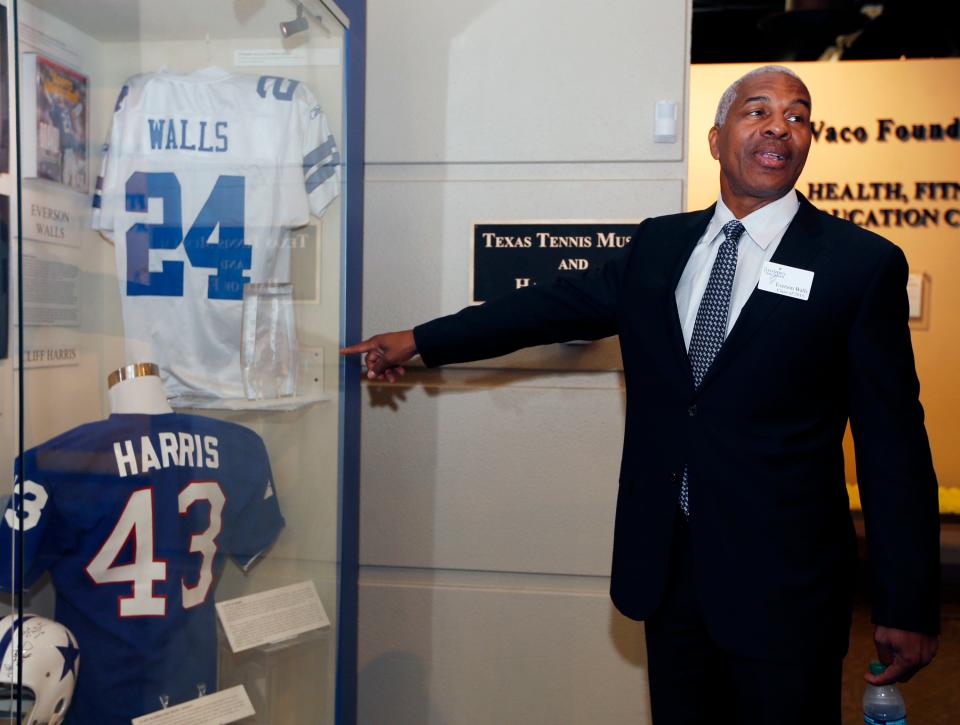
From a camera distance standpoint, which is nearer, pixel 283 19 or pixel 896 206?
pixel 283 19

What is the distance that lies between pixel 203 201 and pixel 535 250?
0.92m

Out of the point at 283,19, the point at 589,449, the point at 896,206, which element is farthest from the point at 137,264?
the point at 896,206

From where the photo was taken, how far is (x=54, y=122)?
1299mm

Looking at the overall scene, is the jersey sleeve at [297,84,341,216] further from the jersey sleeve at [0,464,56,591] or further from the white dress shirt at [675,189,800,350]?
the jersey sleeve at [0,464,56,591]

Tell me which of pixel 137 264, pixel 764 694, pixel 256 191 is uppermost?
pixel 256 191

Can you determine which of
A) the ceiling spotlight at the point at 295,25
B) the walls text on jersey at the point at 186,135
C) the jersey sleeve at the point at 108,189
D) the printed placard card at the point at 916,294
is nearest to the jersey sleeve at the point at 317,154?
the ceiling spotlight at the point at 295,25

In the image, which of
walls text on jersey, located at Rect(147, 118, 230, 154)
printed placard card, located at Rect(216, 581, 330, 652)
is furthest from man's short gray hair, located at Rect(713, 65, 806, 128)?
printed placard card, located at Rect(216, 581, 330, 652)

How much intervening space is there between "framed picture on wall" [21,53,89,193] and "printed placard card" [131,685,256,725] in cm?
93

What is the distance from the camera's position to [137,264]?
150cm

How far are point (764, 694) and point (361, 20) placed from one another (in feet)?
6.08

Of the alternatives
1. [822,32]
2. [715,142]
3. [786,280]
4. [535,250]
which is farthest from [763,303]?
[822,32]

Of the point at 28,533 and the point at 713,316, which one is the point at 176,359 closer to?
the point at 28,533

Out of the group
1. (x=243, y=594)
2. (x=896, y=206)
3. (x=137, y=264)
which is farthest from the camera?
(x=896, y=206)

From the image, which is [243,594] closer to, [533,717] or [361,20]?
[533,717]
